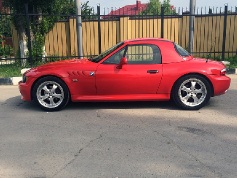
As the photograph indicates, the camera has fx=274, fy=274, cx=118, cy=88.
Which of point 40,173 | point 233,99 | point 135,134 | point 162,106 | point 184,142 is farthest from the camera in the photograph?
point 233,99

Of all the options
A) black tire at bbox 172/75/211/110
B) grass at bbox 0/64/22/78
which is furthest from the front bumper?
grass at bbox 0/64/22/78

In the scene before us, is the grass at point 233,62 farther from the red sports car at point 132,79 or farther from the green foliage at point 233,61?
the red sports car at point 132,79

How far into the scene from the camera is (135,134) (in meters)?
4.24

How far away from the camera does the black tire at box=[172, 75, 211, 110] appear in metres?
5.36

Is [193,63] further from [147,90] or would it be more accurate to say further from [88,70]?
[88,70]

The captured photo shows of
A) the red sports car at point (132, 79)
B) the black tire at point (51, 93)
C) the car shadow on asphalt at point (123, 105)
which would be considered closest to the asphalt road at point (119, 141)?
the car shadow on asphalt at point (123, 105)

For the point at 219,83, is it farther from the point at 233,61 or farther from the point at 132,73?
the point at 233,61

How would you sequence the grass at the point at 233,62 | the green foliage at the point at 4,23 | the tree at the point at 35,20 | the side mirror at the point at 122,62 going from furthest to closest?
the green foliage at the point at 4,23
the tree at the point at 35,20
the grass at the point at 233,62
the side mirror at the point at 122,62

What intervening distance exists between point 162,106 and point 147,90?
1.98 ft

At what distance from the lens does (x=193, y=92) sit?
542 centimetres

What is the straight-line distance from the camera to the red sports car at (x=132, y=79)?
5.31 metres

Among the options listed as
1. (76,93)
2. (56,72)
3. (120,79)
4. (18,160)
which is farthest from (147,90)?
(18,160)

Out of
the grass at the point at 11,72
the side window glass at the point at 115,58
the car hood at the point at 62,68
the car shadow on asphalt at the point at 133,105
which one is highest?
the side window glass at the point at 115,58

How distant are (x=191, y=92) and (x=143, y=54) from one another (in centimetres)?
121
